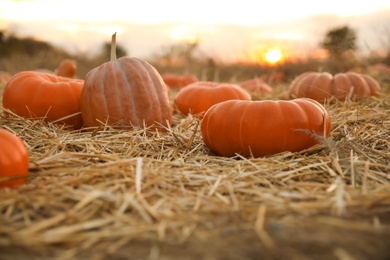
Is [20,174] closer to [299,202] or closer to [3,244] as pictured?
[3,244]

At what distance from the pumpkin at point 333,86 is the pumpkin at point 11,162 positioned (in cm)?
329

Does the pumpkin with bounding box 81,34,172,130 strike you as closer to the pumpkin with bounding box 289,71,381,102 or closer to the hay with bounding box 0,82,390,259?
the hay with bounding box 0,82,390,259

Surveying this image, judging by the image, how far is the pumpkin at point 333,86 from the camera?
4867 millimetres

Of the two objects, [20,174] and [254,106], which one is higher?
[254,106]

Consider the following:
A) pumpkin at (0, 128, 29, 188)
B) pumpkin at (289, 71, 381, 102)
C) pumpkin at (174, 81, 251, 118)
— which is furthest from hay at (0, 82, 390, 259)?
pumpkin at (289, 71, 381, 102)

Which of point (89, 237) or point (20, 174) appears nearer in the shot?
point (89, 237)

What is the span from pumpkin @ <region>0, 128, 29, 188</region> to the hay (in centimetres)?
7

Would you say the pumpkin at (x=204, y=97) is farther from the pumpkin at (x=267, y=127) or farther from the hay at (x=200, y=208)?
the hay at (x=200, y=208)

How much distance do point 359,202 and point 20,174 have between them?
147cm

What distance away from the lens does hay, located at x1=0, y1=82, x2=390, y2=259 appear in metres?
1.51

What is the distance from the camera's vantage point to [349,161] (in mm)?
2508

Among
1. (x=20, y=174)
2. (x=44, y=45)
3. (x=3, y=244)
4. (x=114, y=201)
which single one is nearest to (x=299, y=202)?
(x=114, y=201)

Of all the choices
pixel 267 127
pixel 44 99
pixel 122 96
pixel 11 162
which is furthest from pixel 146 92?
pixel 11 162

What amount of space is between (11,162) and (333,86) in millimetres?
3628
